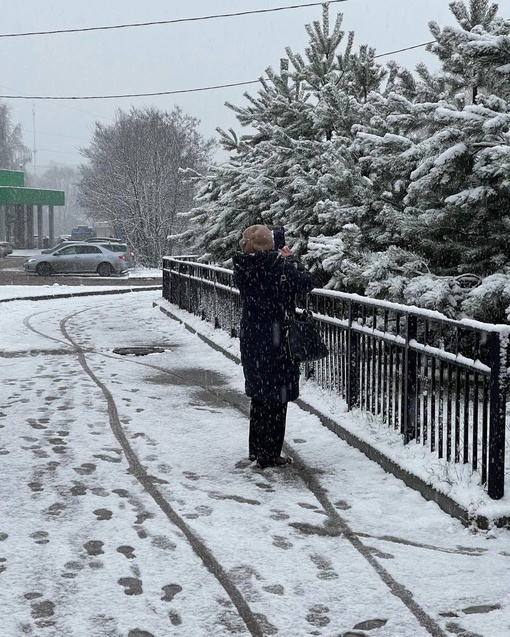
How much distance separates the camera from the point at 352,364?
24.5 ft

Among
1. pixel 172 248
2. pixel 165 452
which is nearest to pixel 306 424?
pixel 165 452

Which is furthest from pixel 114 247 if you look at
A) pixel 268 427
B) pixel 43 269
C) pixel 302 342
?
pixel 302 342

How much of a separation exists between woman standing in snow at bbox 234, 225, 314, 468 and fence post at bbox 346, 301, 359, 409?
55.2 inches

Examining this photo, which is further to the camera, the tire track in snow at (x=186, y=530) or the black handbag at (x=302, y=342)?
the black handbag at (x=302, y=342)

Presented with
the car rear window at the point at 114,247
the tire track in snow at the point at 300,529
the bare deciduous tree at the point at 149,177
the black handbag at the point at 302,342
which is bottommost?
the tire track in snow at the point at 300,529

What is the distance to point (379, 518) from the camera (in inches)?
201

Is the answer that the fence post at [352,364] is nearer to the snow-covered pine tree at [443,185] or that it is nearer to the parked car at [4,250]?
the snow-covered pine tree at [443,185]

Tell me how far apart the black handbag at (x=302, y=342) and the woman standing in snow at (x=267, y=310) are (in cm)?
6

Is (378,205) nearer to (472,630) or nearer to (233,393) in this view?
(233,393)

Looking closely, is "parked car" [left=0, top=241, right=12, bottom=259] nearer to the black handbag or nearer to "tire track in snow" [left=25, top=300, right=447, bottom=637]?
"tire track in snow" [left=25, top=300, right=447, bottom=637]

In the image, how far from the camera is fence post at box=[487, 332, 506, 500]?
4.78 metres

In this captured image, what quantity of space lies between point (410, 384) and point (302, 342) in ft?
2.88

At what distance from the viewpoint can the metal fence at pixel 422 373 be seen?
15.9ft

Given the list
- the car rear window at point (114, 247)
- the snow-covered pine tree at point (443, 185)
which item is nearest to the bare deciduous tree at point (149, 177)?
the car rear window at point (114, 247)
